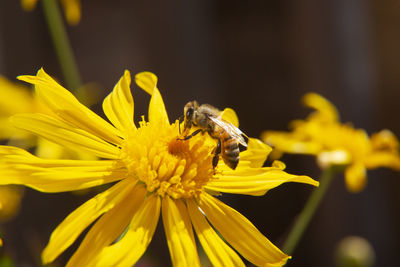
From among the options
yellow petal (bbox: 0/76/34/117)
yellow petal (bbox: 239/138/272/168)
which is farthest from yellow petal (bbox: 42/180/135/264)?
yellow petal (bbox: 0/76/34/117)

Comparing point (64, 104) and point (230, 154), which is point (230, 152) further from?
point (64, 104)

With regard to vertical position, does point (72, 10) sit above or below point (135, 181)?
above

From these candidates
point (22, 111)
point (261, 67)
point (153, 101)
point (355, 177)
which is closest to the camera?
point (153, 101)

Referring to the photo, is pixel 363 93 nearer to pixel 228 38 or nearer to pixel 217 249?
pixel 228 38

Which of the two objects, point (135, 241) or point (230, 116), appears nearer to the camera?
point (135, 241)

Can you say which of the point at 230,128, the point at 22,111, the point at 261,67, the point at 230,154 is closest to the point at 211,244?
the point at 230,154

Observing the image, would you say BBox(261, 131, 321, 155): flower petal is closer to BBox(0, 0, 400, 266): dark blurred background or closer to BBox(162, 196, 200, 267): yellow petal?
BBox(162, 196, 200, 267): yellow petal

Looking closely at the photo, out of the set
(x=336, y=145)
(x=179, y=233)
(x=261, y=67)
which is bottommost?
(x=179, y=233)
